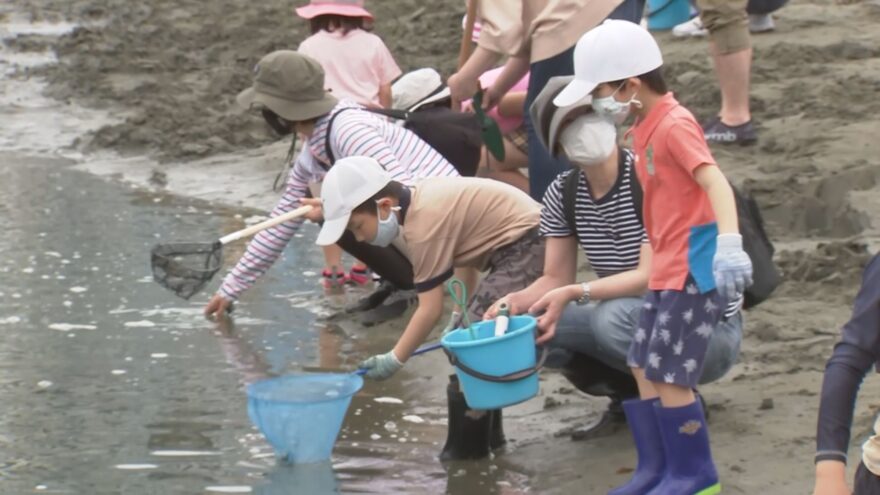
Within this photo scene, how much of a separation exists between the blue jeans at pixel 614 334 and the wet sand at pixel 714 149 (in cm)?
25

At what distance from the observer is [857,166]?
7215 mm

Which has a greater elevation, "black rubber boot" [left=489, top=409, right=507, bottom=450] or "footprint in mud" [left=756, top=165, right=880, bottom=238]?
"black rubber boot" [left=489, top=409, right=507, bottom=450]

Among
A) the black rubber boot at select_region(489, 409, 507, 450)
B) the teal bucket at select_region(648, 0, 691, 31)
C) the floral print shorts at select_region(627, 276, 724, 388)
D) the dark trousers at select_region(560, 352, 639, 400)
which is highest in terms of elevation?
the floral print shorts at select_region(627, 276, 724, 388)

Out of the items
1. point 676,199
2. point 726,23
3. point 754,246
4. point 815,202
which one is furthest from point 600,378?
point 726,23

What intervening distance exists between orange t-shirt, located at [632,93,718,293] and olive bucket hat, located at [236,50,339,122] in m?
2.08

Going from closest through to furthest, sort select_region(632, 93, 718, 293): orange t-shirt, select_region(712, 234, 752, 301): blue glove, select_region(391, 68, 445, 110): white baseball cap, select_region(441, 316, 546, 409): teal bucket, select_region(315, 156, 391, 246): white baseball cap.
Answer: select_region(712, 234, 752, 301): blue glove → select_region(632, 93, 718, 293): orange t-shirt → select_region(441, 316, 546, 409): teal bucket → select_region(315, 156, 391, 246): white baseball cap → select_region(391, 68, 445, 110): white baseball cap

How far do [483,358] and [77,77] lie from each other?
868 cm

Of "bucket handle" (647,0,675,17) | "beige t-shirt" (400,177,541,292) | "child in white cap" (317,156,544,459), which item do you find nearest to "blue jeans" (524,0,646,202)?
"beige t-shirt" (400,177,541,292)

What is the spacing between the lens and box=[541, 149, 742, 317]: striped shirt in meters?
4.40

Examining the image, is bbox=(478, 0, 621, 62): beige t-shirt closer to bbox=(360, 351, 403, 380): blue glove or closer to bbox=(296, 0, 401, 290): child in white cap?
bbox=(360, 351, 403, 380): blue glove

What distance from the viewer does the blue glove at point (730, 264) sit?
11.7 feet

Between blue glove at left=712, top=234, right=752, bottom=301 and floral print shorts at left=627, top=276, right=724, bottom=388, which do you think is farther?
floral print shorts at left=627, top=276, right=724, bottom=388

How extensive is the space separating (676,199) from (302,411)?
1.30m

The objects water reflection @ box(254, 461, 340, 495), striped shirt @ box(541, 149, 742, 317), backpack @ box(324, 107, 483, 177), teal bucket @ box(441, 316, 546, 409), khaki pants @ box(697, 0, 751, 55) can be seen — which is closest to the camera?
teal bucket @ box(441, 316, 546, 409)
